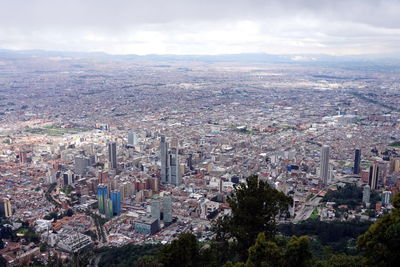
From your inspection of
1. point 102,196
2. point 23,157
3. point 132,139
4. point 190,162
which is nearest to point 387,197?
point 190,162

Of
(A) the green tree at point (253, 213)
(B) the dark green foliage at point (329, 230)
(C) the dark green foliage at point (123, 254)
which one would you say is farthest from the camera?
(B) the dark green foliage at point (329, 230)

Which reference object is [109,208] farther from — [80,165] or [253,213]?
[253,213]

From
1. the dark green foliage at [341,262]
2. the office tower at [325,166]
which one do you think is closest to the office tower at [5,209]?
the dark green foliage at [341,262]

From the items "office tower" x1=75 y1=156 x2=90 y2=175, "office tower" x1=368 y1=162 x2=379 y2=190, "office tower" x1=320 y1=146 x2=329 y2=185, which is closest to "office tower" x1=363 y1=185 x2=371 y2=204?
"office tower" x1=368 y1=162 x2=379 y2=190

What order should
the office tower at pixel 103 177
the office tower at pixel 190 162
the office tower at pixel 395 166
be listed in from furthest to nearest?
1. the office tower at pixel 190 162
2. the office tower at pixel 395 166
3. the office tower at pixel 103 177

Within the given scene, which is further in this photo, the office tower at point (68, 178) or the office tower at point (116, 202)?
the office tower at point (68, 178)

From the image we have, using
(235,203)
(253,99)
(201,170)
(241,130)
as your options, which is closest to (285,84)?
(253,99)

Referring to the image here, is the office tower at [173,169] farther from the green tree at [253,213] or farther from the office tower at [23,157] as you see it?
the green tree at [253,213]

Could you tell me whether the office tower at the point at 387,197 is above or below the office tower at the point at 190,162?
above
